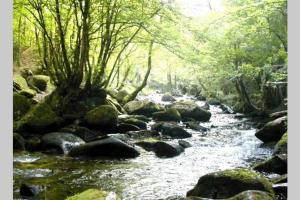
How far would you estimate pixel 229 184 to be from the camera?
590 centimetres

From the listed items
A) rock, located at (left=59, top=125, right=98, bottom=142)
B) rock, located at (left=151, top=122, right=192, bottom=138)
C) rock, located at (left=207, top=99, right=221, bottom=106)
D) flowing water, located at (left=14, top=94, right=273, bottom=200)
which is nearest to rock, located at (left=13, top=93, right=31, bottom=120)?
rock, located at (left=59, top=125, right=98, bottom=142)

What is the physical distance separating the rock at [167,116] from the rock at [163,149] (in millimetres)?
6152

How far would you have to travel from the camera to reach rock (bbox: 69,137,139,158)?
912cm

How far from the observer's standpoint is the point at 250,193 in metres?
4.89

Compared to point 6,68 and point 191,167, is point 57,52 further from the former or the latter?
point 6,68

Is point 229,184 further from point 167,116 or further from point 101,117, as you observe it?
point 167,116

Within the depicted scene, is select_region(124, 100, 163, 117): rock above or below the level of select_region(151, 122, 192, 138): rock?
above

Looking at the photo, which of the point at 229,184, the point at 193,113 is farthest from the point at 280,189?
the point at 193,113

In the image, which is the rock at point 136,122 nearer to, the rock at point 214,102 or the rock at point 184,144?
the rock at point 184,144

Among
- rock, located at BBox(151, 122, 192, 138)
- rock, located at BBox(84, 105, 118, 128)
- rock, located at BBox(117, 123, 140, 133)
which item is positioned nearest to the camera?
rock, located at BBox(84, 105, 118, 128)

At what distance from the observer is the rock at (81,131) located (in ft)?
37.6

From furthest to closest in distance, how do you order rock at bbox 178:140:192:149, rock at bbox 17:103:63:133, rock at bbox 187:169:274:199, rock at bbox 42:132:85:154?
rock at bbox 17:103:63:133
rock at bbox 178:140:192:149
rock at bbox 42:132:85:154
rock at bbox 187:169:274:199

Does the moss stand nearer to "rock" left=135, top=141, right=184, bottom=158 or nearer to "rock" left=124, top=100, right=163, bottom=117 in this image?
"rock" left=124, top=100, right=163, bottom=117

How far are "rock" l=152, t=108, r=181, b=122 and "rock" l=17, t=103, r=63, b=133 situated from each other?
5744mm
